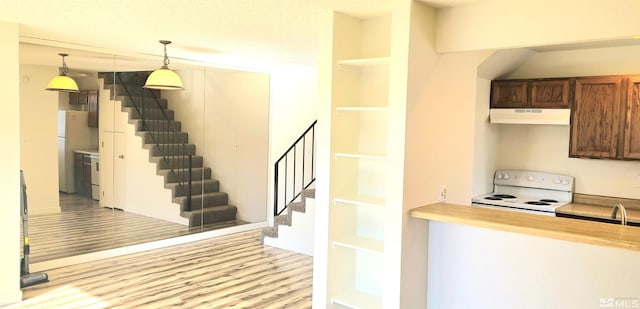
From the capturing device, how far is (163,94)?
6266 mm

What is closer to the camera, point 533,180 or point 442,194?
point 442,194

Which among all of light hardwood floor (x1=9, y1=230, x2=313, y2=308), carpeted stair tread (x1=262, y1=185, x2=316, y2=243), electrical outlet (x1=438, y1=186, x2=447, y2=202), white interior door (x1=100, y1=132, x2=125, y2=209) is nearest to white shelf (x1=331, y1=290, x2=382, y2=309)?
light hardwood floor (x1=9, y1=230, x2=313, y2=308)

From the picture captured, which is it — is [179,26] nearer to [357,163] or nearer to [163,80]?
[163,80]

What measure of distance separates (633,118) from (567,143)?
2.59 ft

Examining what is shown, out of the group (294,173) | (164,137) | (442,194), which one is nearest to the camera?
(442,194)

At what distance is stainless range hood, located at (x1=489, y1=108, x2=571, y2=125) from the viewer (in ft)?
16.4

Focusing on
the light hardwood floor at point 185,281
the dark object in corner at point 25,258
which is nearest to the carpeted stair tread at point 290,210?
the light hardwood floor at point 185,281

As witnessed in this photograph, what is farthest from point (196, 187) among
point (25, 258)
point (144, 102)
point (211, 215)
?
point (25, 258)

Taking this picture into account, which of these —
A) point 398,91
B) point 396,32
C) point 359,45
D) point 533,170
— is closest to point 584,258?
point 398,91

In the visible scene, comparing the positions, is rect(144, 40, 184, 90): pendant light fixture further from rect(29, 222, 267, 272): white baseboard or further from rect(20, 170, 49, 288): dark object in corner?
rect(29, 222, 267, 272): white baseboard

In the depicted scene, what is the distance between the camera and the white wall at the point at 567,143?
16.3ft

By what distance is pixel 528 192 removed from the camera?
5648 mm

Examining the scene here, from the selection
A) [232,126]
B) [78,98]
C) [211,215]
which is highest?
[78,98]

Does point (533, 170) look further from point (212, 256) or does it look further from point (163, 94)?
point (163, 94)
